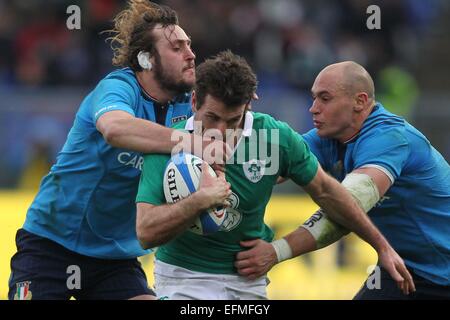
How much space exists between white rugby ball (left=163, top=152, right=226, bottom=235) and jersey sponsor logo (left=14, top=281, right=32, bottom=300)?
153 cm

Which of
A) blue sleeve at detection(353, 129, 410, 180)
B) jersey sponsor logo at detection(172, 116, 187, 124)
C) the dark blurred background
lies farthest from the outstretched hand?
the dark blurred background

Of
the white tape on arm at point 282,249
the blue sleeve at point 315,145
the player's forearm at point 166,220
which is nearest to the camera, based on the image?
the player's forearm at point 166,220

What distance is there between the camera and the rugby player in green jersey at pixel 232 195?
5.57 meters

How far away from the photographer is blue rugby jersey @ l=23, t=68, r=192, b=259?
6.52 meters

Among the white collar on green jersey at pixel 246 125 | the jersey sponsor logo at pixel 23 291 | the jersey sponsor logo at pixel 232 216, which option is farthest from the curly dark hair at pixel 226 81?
the jersey sponsor logo at pixel 23 291

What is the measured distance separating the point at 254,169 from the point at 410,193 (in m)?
1.35

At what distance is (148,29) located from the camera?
6.77 metres

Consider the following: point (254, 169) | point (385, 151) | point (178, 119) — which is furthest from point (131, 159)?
point (385, 151)

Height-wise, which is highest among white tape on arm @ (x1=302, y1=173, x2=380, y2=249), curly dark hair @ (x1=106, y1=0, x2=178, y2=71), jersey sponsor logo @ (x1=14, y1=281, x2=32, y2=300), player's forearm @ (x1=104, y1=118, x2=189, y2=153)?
curly dark hair @ (x1=106, y1=0, x2=178, y2=71)

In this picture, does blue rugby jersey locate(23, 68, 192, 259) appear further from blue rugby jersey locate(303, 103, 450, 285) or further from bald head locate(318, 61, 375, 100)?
blue rugby jersey locate(303, 103, 450, 285)

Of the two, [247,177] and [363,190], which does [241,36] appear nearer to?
[363,190]

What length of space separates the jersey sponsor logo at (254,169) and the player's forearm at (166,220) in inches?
19.3

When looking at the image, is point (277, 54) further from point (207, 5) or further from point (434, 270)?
point (434, 270)

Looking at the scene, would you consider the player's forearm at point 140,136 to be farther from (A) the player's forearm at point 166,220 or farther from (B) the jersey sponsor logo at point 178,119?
(B) the jersey sponsor logo at point 178,119
